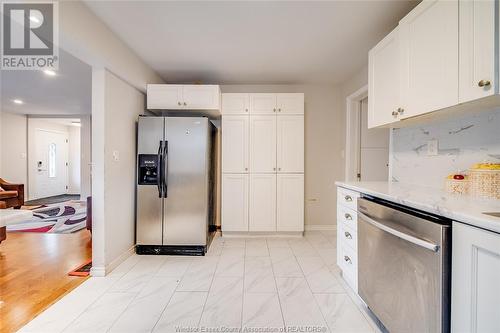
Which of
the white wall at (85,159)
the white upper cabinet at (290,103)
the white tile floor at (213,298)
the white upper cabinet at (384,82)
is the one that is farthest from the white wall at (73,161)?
the white upper cabinet at (384,82)

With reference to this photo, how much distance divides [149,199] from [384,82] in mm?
2819

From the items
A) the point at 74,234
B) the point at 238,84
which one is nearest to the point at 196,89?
the point at 238,84

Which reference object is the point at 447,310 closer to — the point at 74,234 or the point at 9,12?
the point at 9,12

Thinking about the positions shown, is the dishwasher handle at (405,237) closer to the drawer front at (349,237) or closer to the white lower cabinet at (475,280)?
the white lower cabinet at (475,280)

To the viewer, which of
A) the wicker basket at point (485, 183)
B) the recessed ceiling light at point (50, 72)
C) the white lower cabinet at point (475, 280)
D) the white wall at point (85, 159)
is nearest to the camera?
the white lower cabinet at point (475, 280)

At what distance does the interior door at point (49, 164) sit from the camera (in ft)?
22.0

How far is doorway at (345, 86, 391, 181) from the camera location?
3.35 m

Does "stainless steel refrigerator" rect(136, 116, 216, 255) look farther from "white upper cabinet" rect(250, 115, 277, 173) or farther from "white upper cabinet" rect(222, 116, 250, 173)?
"white upper cabinet" rect(250, 115, 277, 173)

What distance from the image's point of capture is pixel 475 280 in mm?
905

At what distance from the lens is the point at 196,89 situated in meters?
3.12

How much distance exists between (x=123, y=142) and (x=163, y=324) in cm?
195

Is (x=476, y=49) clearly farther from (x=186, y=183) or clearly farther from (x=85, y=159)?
(x=85, y=159)

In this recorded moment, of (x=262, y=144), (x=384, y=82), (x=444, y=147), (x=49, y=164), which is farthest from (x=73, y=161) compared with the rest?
(x=444, y=147)

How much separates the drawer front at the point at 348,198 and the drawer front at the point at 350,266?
1.23ft
